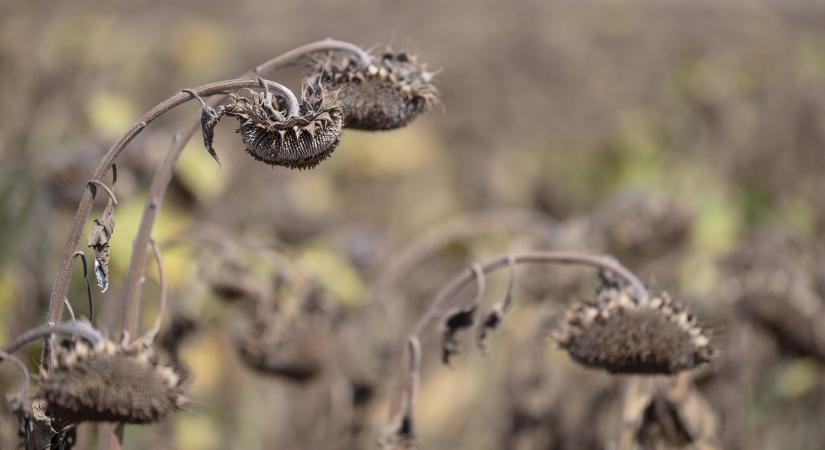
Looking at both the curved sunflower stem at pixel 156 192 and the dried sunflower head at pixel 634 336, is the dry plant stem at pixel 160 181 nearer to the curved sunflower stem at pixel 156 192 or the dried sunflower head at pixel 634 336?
the curved sunflower stem at pixel 156 192

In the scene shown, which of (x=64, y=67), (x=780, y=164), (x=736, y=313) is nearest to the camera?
(x=736, y=313)

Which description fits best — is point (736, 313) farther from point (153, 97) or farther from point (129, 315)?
point (153, 97)

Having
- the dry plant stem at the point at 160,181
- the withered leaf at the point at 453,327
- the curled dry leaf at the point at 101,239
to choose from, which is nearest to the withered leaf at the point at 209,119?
the curled dry leaf at the point at 101,239

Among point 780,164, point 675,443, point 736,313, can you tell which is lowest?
point 675,443

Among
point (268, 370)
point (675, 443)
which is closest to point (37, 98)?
point (268, 370)

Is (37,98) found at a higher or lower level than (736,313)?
higher

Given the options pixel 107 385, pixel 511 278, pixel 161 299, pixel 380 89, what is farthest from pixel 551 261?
pixel 107 385

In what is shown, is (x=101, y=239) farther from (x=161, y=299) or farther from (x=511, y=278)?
(x=511, y=278)

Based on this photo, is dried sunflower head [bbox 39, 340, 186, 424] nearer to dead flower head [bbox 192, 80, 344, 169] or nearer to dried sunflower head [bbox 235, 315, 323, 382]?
dead flower head [bbox 192, 80, 344, 169]
